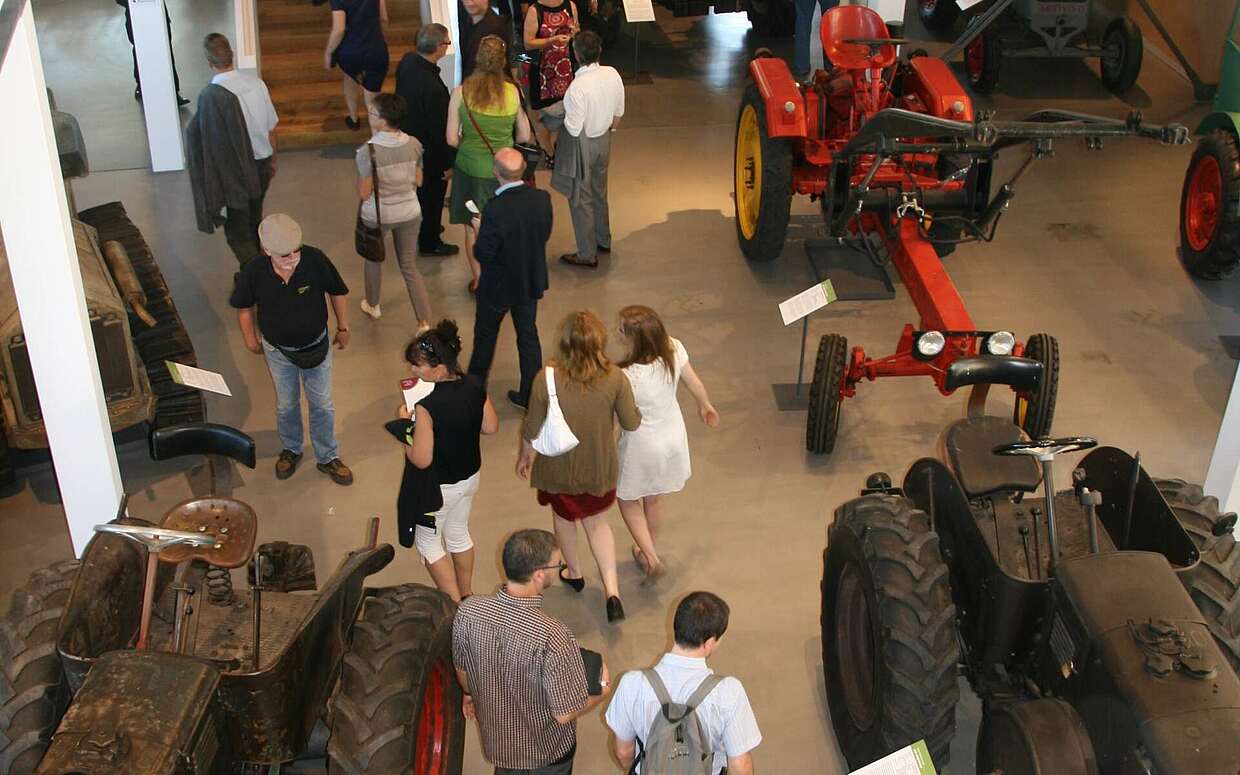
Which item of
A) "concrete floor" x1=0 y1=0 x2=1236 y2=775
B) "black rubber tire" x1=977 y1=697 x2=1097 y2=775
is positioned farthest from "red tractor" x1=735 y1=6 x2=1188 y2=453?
"black rubber tire" x1=977 y1=697 x2=1097 y2=775

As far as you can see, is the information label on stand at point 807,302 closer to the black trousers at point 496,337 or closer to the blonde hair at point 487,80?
the black trousers at point 496,337

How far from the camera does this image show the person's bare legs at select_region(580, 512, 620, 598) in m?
5.58

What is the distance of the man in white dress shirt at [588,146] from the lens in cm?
788

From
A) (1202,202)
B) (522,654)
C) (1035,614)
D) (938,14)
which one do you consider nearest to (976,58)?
(938,14)

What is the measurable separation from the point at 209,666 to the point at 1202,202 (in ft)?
24.1

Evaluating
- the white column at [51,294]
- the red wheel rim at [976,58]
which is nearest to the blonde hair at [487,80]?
the white column at [51,294]

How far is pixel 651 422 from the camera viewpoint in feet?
17.7

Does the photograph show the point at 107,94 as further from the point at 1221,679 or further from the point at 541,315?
the point at 1221,679

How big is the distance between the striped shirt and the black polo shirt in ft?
8.17

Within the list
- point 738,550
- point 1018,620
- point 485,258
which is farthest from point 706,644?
point 485,258

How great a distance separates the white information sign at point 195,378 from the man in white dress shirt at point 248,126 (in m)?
2.13

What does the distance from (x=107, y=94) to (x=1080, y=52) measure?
28.4ft

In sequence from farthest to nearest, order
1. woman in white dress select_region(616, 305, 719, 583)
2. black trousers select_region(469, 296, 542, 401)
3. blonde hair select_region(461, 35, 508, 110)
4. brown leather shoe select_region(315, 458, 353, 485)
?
blonde hair select_region(461, 35, 508, 110) → black trousers select_region(469, 296, 542, 401) → brown leather shoe select_region(315, 458, 353, 485) → woman in white dress select_region(616, 305, 719, 583)

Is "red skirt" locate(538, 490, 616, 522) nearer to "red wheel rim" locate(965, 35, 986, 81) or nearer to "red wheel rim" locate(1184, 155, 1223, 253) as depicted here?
"red wheel rim" locate(1184, 155, 1223, 253)
